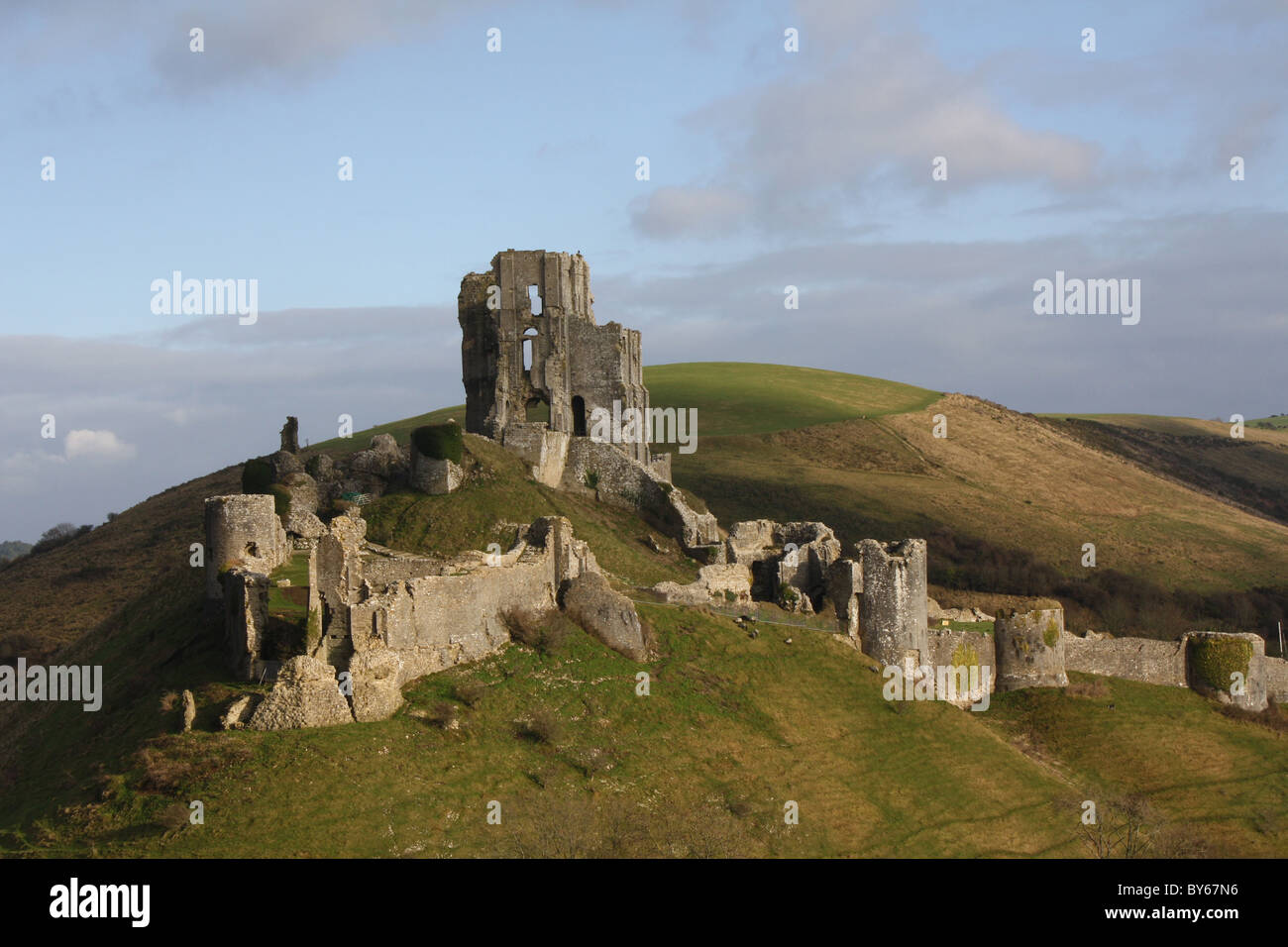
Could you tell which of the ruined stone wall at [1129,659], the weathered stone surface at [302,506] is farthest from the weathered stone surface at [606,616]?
the ruined stone wall at [1129,659]

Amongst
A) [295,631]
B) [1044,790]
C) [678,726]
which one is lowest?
[1044,790]

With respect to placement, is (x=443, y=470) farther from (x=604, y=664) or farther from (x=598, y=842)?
(x=598, y=842)

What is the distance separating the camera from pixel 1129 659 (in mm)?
52750

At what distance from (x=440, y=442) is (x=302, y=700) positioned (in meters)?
23.2

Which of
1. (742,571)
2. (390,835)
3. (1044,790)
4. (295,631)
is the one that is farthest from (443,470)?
(390,835)

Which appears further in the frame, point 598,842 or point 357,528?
point 357,528

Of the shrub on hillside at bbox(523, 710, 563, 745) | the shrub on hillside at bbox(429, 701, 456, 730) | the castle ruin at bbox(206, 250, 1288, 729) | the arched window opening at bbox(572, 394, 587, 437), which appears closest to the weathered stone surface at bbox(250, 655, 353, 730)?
the castle ruin at bbox(206, 250, 1288, 729)

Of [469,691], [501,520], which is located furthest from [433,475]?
[469,691]

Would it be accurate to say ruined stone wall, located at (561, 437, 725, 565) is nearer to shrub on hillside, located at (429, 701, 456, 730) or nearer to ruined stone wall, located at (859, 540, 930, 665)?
ruined stone wall, located at (859, 540, 930, 665)

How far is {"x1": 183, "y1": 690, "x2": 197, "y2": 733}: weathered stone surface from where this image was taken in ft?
101

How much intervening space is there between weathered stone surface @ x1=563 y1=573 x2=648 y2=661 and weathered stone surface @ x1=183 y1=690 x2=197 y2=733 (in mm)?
11305
